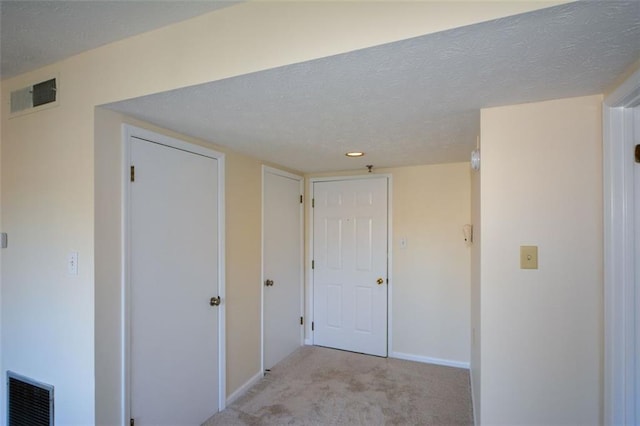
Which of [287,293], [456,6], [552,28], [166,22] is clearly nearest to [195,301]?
[287,293]

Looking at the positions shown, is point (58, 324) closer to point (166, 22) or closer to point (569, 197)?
point (166, 22)

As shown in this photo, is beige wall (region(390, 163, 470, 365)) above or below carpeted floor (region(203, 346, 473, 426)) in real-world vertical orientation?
above

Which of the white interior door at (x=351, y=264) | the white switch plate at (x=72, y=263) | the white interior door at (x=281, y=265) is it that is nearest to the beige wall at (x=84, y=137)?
the white switch plate at (x=72, y=263)

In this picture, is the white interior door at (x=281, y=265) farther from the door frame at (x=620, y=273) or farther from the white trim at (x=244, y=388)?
the door frame at (x=620, y=273)

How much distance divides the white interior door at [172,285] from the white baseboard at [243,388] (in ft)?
0.55

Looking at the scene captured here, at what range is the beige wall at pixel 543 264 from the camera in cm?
149

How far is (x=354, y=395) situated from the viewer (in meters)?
2.74

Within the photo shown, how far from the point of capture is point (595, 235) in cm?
148

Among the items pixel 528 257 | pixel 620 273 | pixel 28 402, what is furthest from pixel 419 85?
pixel 28 402

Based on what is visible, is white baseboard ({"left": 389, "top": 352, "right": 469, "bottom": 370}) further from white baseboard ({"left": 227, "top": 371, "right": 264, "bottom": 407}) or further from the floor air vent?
the floor air vent

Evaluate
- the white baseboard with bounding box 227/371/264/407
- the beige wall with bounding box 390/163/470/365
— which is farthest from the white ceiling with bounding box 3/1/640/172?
the white baseboard with bounding box 227/371/264/407

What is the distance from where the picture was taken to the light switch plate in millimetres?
1562

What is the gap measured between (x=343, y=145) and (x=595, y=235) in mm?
1594

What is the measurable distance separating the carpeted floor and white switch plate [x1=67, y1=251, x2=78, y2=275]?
1.46 metres
